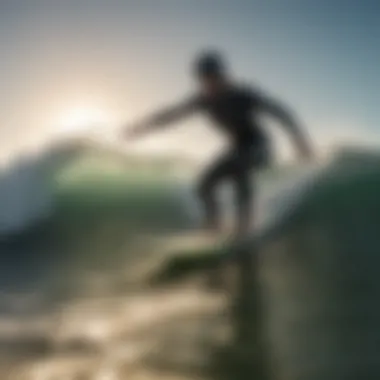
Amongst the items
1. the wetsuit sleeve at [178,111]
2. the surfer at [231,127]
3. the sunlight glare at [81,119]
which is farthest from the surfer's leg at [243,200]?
the sunlight glare at [81,119]

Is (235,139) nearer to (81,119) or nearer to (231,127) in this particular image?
(231,127)

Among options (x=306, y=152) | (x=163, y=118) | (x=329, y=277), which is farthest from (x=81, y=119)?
(x=329, y=277)

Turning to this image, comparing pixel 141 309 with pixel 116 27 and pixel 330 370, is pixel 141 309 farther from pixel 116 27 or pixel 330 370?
pixel 116 27

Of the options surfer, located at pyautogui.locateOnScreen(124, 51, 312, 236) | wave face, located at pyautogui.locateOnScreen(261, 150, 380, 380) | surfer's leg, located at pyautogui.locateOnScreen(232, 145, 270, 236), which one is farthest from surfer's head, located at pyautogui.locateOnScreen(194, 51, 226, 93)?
wave face, located at pyautogui.locateOnScreen(261, 150, 380, 380)

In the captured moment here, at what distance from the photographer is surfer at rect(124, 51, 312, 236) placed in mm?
1370

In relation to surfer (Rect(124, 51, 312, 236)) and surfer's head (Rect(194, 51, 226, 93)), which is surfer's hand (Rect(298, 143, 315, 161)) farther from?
surfer's head (Rect(194, 51, 226, 93))

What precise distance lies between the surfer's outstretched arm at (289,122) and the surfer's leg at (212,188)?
0.10 m

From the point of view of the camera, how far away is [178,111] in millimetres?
1404

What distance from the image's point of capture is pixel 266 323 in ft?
4.34

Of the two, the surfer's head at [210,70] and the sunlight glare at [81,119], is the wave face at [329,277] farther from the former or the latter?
the sunlight glare at [81,119]

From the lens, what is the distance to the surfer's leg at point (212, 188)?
1.37 meters

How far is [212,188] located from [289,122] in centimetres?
16

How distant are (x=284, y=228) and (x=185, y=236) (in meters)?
0.16

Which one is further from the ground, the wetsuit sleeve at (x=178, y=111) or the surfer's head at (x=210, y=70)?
the surfer's head at (x=210, y=70)
